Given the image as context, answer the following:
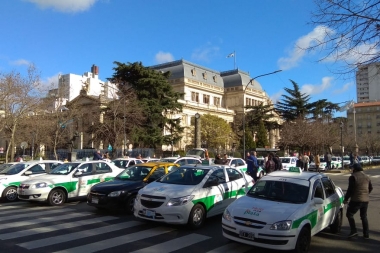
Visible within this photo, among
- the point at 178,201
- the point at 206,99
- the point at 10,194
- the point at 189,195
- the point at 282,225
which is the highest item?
the point at 206,99

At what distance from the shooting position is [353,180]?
26.2 ft

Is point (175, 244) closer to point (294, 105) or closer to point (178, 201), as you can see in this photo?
point (178, 201)

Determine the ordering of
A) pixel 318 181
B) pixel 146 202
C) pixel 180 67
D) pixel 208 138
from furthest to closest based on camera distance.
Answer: pixel 180 67
pixel 208 138
pixel 146 202
pixel 318 181

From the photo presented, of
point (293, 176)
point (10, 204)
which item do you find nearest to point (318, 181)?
point (293, 176)

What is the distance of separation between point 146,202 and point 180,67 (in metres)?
78.7

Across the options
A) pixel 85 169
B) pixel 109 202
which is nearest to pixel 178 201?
pixel 109 202

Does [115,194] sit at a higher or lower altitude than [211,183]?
lower

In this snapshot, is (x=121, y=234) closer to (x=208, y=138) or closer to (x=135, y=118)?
(x=135, y=118)

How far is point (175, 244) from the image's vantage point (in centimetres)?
721

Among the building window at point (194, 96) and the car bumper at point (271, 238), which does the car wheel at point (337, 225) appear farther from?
the building window at point (194, 96)

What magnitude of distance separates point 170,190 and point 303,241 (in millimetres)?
3402

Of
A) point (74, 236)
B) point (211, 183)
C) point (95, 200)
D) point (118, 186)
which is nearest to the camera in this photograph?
point (74, 236)

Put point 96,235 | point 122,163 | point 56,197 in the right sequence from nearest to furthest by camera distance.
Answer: point 96,235 < point 56,197 < point 122,163

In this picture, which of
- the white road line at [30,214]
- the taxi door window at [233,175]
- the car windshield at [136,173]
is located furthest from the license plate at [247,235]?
the white road line at [30,214]
